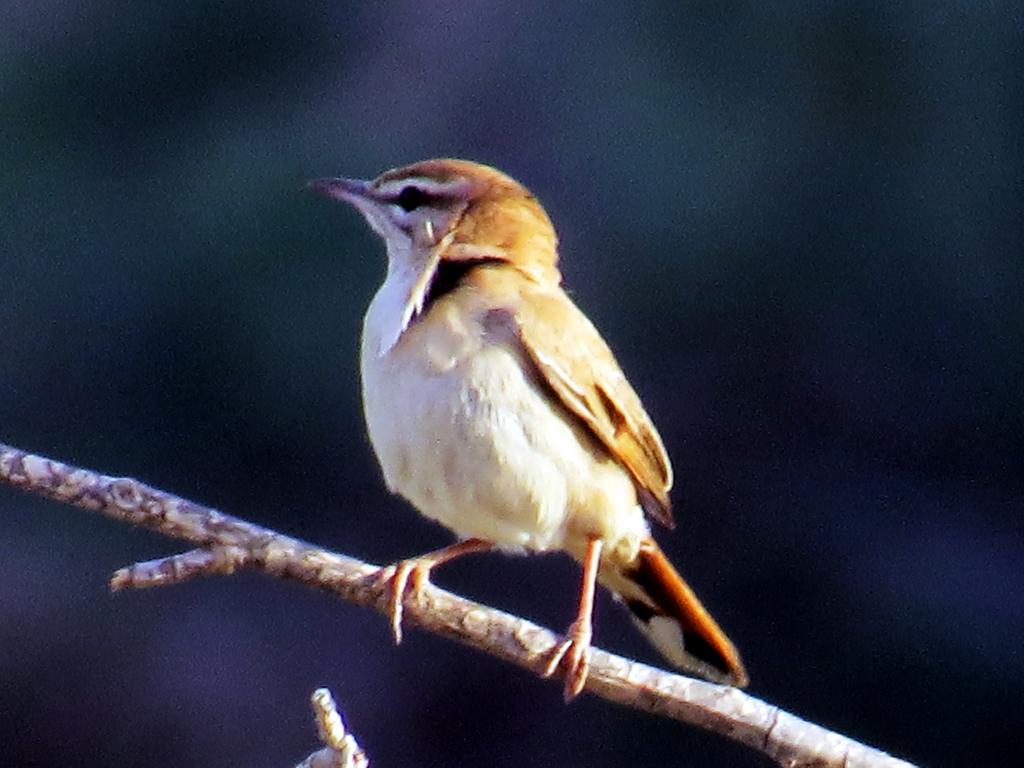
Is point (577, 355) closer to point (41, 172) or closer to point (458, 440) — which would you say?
point (458, 440)

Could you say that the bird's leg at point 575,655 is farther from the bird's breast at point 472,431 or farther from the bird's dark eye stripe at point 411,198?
the bird's dark eye stripe at point 411,198

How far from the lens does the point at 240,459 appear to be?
4719 mm

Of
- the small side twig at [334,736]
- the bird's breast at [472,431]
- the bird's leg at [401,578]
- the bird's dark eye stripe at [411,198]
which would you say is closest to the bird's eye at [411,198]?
the bird's dark eye stripe at [411,198]

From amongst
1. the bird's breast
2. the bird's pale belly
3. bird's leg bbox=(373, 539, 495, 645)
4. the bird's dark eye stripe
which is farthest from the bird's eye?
bird's leg bbox=(373, 539, 495, 645)

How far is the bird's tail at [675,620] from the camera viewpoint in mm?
3275

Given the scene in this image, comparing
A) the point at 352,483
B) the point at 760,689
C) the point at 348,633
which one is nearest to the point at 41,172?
the point at 352,483

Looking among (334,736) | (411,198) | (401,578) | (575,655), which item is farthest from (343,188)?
(334,736)

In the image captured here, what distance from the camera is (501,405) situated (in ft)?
9.39

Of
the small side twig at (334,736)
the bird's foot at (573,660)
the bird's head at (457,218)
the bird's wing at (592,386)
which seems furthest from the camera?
the bird's head at (457,218)

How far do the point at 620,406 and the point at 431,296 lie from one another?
0.39 metres

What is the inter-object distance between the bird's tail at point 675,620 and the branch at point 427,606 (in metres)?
0.54

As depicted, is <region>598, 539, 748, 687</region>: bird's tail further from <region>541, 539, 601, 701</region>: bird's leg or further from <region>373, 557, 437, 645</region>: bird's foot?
<region>373, 557, 437, 645</region>: bird's foot

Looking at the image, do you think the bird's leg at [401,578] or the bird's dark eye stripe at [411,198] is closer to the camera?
the bird's leg at [401,578]

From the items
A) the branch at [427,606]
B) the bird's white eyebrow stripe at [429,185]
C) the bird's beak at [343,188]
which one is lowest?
the branch at [427,606]
